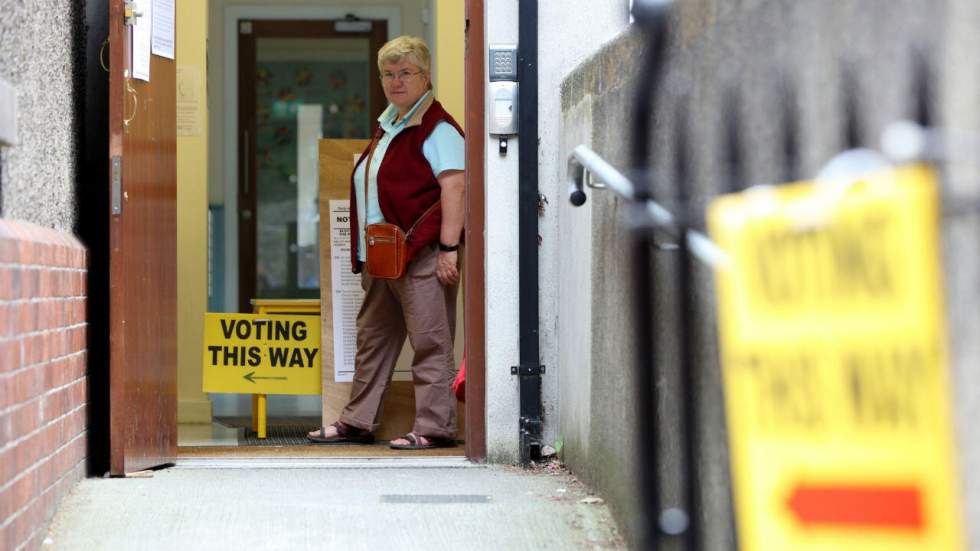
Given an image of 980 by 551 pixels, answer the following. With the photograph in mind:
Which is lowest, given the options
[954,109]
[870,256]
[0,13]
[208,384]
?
[208,384]

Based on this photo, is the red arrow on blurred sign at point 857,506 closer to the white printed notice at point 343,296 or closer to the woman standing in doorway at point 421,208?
the woman standing in doorway at point 421,208

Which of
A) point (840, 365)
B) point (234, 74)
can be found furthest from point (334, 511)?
point (234, 74)

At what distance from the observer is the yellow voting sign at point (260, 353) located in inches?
250

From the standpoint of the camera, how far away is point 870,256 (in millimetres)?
1487

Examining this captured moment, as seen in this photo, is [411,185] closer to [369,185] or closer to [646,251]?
[369,185]

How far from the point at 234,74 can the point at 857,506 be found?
828cm

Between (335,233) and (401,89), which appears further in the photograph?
(335,233)

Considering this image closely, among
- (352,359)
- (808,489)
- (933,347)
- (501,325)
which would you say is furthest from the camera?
(352,359)

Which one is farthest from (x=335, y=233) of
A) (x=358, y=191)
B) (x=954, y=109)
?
(x=954, y=109)

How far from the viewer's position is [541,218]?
5113mm

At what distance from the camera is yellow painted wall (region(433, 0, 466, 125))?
6973mm

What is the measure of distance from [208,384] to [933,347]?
5293mm

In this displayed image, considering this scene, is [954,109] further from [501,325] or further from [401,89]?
[401,89]

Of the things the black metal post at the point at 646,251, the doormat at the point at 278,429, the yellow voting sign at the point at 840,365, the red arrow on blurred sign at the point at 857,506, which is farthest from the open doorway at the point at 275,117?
the red arrow on blurred sign at the point at 857,506
